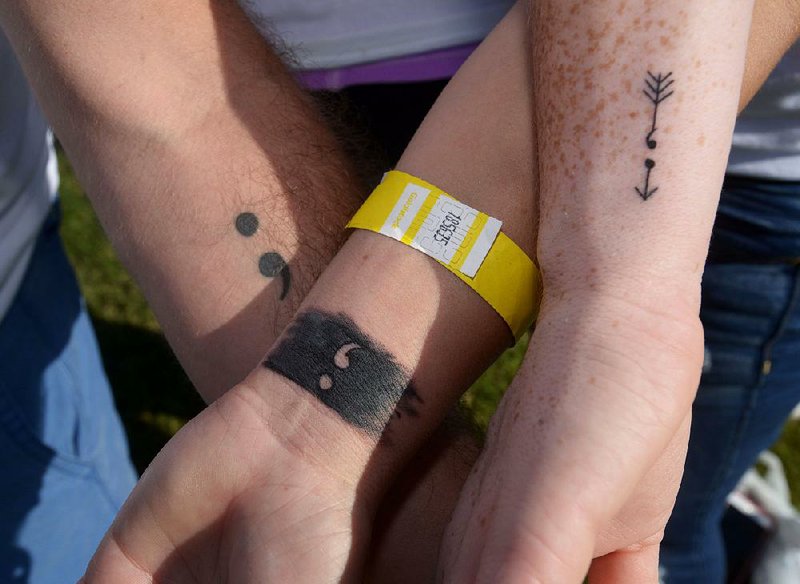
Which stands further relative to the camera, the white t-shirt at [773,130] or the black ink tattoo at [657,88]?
the white t-shirt at [773,130]

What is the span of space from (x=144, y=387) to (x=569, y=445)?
3.02 meters

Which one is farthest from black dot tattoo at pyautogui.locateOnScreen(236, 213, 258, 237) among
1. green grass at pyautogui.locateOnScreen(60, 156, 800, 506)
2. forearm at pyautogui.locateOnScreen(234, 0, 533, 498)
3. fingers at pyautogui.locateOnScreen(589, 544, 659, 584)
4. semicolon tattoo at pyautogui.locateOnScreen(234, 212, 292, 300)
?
green grass at pyautogui.locateOnScreen(60, 156, 800, 506)

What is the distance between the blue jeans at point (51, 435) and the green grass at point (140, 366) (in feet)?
3.29

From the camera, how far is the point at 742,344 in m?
1.90

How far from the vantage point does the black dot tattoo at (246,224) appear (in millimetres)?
1256

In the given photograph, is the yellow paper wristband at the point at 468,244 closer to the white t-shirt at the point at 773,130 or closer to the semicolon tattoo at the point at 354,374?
the semicolon tattoo at the point at 354,374

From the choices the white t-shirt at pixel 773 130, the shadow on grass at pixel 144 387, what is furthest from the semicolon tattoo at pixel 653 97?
the shadow on grass at pixel 144 387

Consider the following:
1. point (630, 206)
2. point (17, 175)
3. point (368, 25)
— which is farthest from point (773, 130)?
point (17, 175)

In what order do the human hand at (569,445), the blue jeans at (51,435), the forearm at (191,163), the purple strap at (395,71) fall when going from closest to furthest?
1. the human hand at (569,445)
2. the forearm at (191,163)
3. the purple strap at (395,71)
4. the blue jeans at (51,435)

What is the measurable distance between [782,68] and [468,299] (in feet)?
2.61

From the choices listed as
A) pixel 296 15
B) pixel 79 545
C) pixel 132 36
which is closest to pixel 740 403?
pixel 296 15

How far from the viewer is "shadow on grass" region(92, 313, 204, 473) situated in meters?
3.37

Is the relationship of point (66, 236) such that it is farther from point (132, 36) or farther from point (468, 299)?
point (468, 299)

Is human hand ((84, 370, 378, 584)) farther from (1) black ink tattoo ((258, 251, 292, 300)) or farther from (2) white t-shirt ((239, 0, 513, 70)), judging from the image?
(2) white t-shirt ((239, 0, 513, 70))
